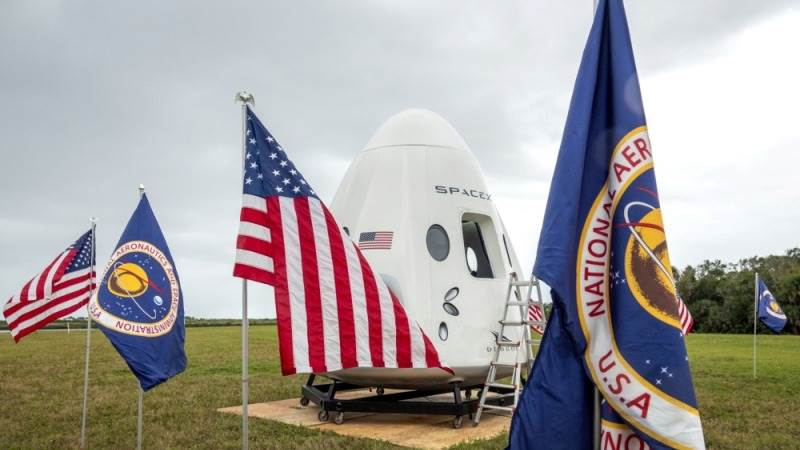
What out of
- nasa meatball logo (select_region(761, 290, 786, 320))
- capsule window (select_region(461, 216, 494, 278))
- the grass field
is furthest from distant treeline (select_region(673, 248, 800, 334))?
capsule window (select_region(461, 216, 494, 278))

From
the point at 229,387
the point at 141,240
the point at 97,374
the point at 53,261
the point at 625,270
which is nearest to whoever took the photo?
the point at 625,270

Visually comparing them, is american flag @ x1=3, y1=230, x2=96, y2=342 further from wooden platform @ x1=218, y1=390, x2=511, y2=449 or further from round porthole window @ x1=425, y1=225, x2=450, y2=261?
round porthole window @ x1=425, y1=225, x2=450, y2=261

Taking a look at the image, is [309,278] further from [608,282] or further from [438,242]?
[438,242]

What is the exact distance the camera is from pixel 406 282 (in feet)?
31.3

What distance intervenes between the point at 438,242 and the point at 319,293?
4548mm

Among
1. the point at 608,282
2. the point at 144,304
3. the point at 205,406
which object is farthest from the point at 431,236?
the point at 608,282


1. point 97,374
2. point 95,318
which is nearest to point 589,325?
point 95,318

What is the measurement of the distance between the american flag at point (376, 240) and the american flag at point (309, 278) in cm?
368

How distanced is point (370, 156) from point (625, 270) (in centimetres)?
744

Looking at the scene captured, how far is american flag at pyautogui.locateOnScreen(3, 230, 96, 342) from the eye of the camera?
898 cm

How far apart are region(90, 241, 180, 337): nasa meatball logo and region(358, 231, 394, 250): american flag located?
9.78 ft

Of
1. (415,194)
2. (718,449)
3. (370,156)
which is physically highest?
(370,156)

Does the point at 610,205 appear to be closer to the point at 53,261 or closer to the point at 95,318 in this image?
the point at 95,318

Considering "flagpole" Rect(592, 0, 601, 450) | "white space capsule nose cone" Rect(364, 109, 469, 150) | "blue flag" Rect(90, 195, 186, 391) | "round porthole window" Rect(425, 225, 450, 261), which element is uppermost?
"white space capsule nose cone" Rect(364, 109, 469, 150)
